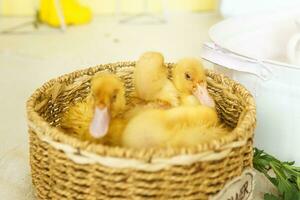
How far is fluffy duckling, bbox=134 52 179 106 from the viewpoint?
0.74m

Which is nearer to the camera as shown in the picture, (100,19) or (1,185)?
(1,185)

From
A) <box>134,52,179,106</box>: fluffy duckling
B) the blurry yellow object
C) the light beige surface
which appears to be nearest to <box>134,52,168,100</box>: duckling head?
<box>134,52,179,106</box>: fluffy duckling

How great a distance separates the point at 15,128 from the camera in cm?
105

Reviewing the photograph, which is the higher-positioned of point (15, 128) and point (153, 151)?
point (153, 151)

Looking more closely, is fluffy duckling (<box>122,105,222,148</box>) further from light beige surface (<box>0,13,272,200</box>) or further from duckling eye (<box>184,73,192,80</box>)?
light beige surface (<box>0,13,272,200</box>)

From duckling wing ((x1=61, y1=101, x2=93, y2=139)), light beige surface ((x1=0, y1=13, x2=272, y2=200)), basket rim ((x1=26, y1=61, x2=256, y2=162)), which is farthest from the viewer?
light beige surface ((x1=0, y1=13, x2=272, y2=200))

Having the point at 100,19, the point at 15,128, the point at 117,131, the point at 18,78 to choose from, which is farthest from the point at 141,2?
the point at 117,131

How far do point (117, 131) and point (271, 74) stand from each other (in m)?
0.29

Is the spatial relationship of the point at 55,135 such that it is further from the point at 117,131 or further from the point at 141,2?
the point at 141,2

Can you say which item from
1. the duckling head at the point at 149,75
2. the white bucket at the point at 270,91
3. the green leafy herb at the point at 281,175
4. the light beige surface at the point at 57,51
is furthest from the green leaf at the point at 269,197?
the light beige surface at the point at 57,51

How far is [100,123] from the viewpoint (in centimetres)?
62

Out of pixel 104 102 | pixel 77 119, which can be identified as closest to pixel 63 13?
pixel 77 119

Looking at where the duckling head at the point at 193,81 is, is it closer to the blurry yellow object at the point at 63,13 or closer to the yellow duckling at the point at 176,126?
the yellow duckling at the point at 176,126

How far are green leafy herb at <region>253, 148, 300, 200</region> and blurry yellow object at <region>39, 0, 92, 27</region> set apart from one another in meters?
1.12
